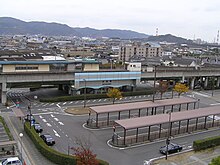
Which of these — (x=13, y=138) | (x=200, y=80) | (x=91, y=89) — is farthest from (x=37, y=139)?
(x=200, y=80)

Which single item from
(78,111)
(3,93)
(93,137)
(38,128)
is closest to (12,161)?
(38,128)

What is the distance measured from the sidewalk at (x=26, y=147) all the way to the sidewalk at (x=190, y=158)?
27.4 ft

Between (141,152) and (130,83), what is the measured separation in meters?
24.6

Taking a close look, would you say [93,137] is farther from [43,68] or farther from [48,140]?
[43,68]

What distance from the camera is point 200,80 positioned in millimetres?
59062

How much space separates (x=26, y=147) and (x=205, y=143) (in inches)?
582

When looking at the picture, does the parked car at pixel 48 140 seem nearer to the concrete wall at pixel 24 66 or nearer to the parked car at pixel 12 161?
the parked car at pixel 12 161

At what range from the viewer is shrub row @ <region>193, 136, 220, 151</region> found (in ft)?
74.4

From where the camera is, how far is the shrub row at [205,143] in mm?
22672

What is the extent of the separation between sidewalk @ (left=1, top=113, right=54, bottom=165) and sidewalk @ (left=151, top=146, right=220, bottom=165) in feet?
27.4

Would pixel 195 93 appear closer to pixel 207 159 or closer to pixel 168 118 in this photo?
pixel 168 118

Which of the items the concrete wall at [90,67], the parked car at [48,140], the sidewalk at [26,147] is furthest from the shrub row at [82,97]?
the parked car at [48,140]

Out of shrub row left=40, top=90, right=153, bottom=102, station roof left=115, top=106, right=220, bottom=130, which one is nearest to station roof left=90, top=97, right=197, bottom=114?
station roof left=115, top=106, right=220, bottom=130

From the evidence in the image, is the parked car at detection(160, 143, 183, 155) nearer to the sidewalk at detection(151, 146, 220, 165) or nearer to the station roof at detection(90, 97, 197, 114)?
the sidewalk at detection(151, 146, 220, 165)
